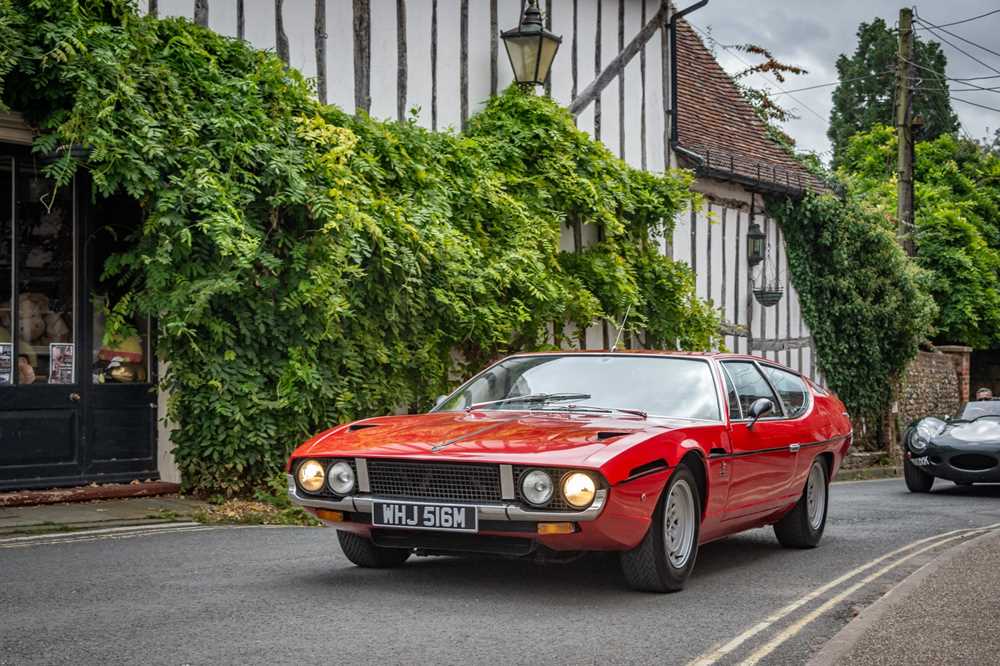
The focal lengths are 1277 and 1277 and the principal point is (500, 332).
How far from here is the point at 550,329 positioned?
49.0ft

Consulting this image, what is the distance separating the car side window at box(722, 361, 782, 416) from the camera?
805 centimetres

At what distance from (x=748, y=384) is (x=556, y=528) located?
8.77 ft

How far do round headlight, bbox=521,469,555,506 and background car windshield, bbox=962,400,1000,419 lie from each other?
11658mm

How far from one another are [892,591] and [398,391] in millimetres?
5926

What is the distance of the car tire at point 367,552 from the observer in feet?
23.1

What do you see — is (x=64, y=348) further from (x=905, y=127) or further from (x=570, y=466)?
(x=905, y=127)

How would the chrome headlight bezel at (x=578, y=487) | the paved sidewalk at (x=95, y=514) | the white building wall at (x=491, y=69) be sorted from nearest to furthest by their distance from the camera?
1. the chrome headlight bezel at (x=578, y=487)
2. the paved sidewalk at (x=95, y=514)
3. the white building wall at (x=491, y=69)

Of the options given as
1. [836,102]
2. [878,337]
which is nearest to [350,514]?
[878,337]

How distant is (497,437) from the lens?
6527mm

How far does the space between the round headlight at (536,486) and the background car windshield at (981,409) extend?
11.7m

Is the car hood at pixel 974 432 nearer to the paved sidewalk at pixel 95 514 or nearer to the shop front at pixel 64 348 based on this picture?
the paved sidewalk at pixel 95 514

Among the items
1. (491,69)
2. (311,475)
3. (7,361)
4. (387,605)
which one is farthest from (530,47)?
(387,605)

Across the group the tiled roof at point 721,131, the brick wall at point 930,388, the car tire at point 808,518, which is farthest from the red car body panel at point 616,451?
the brick wall at point 930,388

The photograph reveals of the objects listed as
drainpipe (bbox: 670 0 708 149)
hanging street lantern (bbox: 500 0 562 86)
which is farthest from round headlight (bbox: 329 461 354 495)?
drainpipe (bbox: 670 0 708 149)
